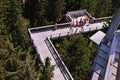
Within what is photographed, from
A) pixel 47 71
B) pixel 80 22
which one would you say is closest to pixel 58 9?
pixel 80 22

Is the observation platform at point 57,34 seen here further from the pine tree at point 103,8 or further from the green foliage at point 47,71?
the green foliage at point 47,71

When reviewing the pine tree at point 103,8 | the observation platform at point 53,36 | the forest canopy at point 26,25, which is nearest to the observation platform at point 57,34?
the observation platform at point 53,36

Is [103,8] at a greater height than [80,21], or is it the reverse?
[103,8]

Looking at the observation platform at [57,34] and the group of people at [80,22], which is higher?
the group of people at [80,22]

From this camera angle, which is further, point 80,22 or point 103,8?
point 103,8

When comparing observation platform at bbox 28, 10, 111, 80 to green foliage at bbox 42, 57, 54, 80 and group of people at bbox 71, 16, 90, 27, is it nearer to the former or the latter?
group of people at bbox 71, 16, 90, 27

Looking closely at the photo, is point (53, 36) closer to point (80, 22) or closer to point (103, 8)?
point (80, 22)

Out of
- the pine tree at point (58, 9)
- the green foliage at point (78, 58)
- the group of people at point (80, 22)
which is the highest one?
the pine tree at point (58, 9)

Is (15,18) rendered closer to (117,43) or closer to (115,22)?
(115,22)

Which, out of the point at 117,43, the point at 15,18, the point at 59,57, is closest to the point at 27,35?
the point at 15,18
